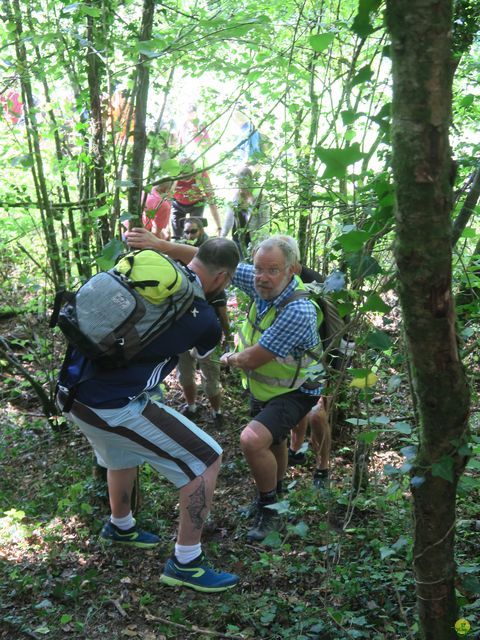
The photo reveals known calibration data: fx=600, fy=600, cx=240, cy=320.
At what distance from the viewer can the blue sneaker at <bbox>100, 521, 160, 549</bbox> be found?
3676 millimetres

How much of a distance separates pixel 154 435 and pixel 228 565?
1.05m

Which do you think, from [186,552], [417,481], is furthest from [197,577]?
[417,481]

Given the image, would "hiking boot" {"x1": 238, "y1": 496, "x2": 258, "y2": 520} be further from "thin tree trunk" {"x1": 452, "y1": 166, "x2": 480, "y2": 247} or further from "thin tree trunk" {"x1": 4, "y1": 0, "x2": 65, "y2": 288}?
"thin tree trunk" {"x1": 452, "y1": 166, "x2": 480, "y2": 247}

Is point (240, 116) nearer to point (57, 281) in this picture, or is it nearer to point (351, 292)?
point (57, 281)

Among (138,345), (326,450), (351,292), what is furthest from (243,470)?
(351,292)

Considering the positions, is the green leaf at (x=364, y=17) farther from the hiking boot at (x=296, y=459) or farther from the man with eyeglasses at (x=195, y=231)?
the man with eyeglasses at (x=195, y=231)

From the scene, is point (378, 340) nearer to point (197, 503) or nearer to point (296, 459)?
point (197, 503)

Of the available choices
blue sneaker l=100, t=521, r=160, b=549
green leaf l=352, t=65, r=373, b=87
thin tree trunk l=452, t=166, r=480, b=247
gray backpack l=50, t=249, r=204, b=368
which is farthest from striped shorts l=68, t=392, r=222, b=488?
green leaf l=352, t=65, r=373, b=87

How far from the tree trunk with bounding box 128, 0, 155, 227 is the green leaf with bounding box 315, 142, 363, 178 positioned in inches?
75.7

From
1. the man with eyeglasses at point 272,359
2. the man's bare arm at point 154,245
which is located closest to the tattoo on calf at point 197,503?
the man with eyeglasses at point 272,359

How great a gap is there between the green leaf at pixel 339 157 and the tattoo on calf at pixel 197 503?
2.10 meters

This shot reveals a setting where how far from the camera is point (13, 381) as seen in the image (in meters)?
6.84

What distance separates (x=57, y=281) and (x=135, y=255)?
8.84ft

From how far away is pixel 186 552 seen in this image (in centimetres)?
332
